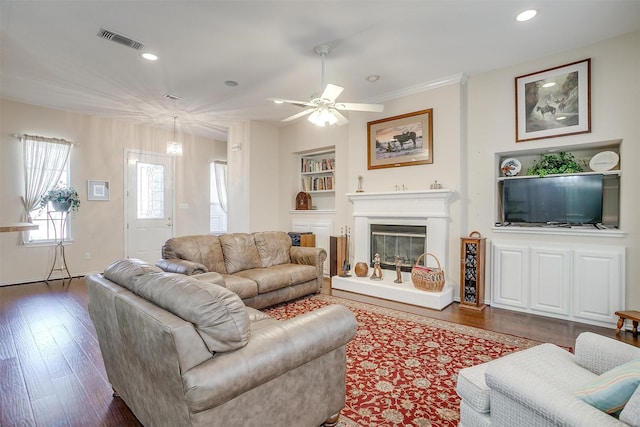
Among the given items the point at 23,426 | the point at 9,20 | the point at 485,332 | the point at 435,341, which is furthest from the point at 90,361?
the point at 485,332

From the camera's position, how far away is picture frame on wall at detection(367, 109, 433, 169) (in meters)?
4.31

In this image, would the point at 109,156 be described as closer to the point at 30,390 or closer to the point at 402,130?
the point at 30,390

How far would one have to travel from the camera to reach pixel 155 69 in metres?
3.84

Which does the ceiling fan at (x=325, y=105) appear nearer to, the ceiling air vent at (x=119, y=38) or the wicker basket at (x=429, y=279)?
the ceiling air vent at (x=119, y=38)

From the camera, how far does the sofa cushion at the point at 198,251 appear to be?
3.63m

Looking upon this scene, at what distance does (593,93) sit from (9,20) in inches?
225

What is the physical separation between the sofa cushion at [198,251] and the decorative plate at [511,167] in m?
3.67

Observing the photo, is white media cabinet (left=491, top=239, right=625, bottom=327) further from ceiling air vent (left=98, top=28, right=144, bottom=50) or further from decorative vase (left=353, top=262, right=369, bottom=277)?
ceiling air vent (left=98, top=28, right=144, bottom=50)

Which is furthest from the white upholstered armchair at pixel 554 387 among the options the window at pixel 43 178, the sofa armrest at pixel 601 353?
the window at pixel 43 178

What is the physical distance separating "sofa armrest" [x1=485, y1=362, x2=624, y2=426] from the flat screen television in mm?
2881

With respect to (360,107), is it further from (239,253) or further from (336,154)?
(239,253)

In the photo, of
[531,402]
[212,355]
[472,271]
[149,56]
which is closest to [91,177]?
[149,56]

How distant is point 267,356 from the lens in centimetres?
132

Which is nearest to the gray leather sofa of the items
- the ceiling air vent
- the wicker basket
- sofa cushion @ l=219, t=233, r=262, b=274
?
sofa cushion @ l=219, t=233, r=262, b=274
